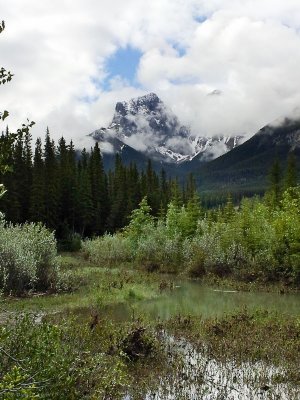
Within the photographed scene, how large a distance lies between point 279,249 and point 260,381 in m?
20.6

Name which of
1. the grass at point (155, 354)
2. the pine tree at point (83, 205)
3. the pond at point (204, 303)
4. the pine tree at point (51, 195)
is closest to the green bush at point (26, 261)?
the grass at point (155, 354)

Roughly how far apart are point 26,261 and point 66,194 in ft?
136

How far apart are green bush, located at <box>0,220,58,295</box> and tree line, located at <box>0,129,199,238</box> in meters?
24.0

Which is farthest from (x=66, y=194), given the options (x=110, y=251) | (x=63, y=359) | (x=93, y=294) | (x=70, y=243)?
(x=63, y=359)

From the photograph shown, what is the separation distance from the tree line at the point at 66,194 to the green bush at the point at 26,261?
2397cm

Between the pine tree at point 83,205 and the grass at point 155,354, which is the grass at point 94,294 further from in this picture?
the pine tree at point 83,205

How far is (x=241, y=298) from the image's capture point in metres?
24.5

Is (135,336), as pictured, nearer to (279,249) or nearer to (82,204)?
(279,249)

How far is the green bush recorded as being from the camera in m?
22.0

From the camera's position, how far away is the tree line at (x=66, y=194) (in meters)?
56.1

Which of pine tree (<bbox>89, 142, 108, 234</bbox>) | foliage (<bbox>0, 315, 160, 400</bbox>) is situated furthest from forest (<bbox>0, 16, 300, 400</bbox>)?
pine tree (<bbox>89, 142, 108, 234</bbox>)

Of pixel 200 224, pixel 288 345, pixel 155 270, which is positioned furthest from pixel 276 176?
pixel 288 345

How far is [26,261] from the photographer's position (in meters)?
22.2

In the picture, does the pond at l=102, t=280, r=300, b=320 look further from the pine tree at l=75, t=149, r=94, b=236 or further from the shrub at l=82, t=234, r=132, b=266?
the pine tree at l=75, t=149, r=94, b=236
